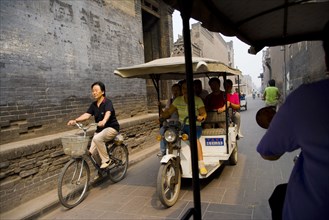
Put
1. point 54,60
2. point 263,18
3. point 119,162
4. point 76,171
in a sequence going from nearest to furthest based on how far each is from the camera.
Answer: point 263,18 < point 76,171 < point 54,60 < point 119,162

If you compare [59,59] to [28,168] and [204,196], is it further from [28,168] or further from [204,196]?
[204,196]

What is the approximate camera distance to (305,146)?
148 centimetres

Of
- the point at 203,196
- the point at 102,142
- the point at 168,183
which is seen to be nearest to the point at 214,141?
the point at 203,196

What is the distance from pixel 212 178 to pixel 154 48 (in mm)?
7761

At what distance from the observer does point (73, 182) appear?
518 centimetres

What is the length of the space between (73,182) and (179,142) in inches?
79.9

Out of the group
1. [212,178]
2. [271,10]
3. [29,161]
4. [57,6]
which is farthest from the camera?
[57,6]

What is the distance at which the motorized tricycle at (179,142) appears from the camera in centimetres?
484

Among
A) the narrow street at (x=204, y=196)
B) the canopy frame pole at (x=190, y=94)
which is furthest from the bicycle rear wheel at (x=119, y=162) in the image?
the canopy frame pole at (x=190, y=94)

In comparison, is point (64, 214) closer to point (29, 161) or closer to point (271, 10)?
point (29, 161)

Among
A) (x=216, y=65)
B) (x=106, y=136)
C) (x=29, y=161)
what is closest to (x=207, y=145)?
(x=216, y=65)

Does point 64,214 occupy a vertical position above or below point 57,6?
below

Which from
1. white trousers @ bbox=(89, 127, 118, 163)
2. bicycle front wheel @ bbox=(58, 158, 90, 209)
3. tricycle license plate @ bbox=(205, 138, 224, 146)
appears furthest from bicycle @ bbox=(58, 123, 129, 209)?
tricycle license plate @ bbox=(205, 138, 224, 146)

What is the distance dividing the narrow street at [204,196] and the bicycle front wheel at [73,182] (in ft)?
0.52
